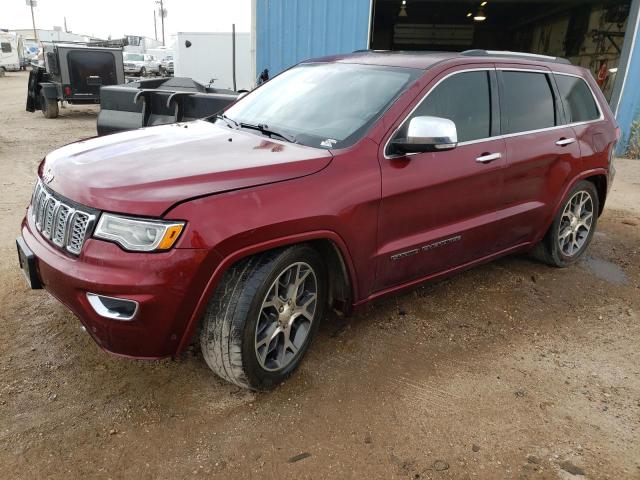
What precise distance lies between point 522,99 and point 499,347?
183 centimetres

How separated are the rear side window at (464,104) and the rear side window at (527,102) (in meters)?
0.22

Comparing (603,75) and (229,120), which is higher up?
(603,75)

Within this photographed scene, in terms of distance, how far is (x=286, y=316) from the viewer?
Result: 110 inches

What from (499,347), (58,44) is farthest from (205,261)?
(58,44)

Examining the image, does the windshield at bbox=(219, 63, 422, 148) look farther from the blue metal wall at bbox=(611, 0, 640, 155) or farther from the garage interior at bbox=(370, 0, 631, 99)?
the blue metal wall at bbox=(611, 0, 640, 155)

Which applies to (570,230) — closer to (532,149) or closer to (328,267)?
(532,149)

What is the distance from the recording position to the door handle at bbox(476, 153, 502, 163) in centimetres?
345

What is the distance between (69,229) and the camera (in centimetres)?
242

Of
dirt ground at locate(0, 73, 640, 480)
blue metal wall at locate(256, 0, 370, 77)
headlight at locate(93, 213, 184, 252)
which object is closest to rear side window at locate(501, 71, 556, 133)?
dirt ground at locate(0, 73, 640, 480)

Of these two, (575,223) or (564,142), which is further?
(575,223)

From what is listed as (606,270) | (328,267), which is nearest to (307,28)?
(606,270)

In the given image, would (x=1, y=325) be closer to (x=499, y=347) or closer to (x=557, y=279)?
(x=499, y=347)

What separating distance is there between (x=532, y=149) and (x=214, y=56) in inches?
626

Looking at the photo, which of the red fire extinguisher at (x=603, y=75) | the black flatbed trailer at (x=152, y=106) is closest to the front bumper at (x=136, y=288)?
the black flatbed trailer at (x=152, y=106)
